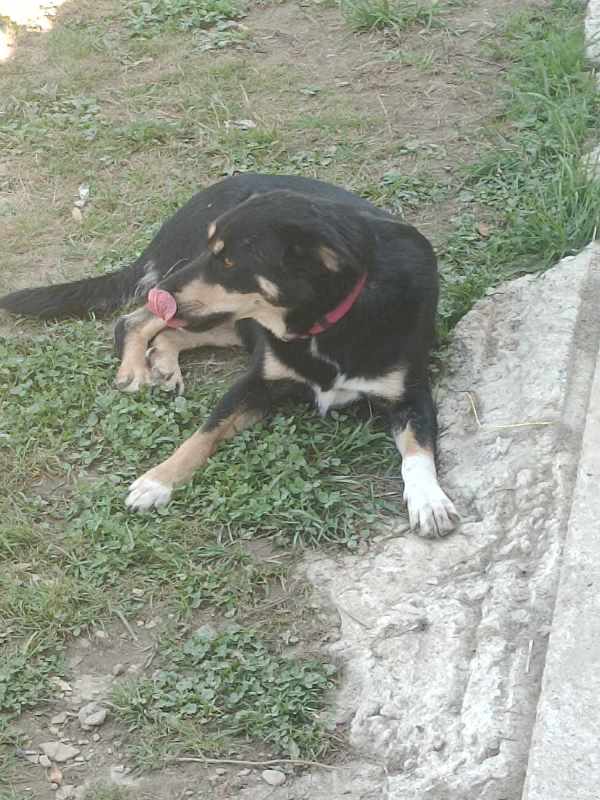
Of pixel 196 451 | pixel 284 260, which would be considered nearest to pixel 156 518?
pixel 196 451

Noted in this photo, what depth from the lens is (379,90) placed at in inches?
255

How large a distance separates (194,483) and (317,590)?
2.13 feet

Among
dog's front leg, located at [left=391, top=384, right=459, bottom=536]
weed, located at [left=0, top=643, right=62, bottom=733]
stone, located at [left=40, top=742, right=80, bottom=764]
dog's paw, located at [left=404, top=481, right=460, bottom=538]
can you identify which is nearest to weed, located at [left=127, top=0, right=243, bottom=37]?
dog's front leg, located at [left=391, top=384, right=459, bottom=536]

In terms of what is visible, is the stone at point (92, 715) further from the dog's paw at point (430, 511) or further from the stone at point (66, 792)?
the dog's paw at point (430, 511)

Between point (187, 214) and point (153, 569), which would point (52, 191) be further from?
point (153, 569)

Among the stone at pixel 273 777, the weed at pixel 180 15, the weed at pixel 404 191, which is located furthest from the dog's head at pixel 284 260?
the weed at pixel 180 15

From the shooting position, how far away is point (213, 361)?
485 centimetres

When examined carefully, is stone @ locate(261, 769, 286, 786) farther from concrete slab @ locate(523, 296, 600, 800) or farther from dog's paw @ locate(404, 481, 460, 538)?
dog's paw @ locate(404, 481, 460, 538)

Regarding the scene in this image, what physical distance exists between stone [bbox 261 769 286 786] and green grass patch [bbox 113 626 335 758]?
64 millimetres

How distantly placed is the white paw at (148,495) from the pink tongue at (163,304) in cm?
77

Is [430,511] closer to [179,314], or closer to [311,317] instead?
[311,317]

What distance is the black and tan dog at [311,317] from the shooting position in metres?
3.92

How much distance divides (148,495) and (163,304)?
897mm

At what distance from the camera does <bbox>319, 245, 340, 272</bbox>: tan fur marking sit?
3.86 meters
